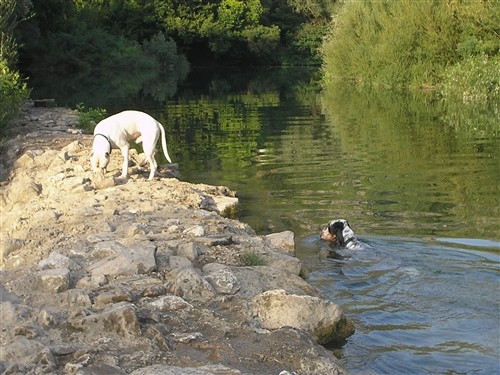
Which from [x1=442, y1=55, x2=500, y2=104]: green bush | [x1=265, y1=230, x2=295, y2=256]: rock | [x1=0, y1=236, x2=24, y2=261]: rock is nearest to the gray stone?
[x1=0, y1=236, x2=24, y2=261]: rock

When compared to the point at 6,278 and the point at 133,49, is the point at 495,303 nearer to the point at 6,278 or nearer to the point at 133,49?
the point at 6,278

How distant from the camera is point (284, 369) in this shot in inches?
211

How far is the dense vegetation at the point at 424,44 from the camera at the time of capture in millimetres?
32938

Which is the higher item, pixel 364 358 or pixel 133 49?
pixel 133 49

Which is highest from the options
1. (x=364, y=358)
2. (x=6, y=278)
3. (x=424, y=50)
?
(x=424, y=50)

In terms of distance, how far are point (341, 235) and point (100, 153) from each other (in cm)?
347

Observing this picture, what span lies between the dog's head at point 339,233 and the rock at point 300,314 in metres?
2.96

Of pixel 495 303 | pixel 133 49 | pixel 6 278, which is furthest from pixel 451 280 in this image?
pixel 133 49

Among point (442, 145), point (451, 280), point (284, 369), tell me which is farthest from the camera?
point (442, 145)

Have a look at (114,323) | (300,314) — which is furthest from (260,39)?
(114,323)

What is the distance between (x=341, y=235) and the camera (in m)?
9.50

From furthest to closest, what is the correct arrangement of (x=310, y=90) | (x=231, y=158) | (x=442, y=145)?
(x=310, y=90)
(x=442, y=145)
(x=231, y=158)

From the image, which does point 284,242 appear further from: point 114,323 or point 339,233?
point 114,323

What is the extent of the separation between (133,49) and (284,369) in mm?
58799
